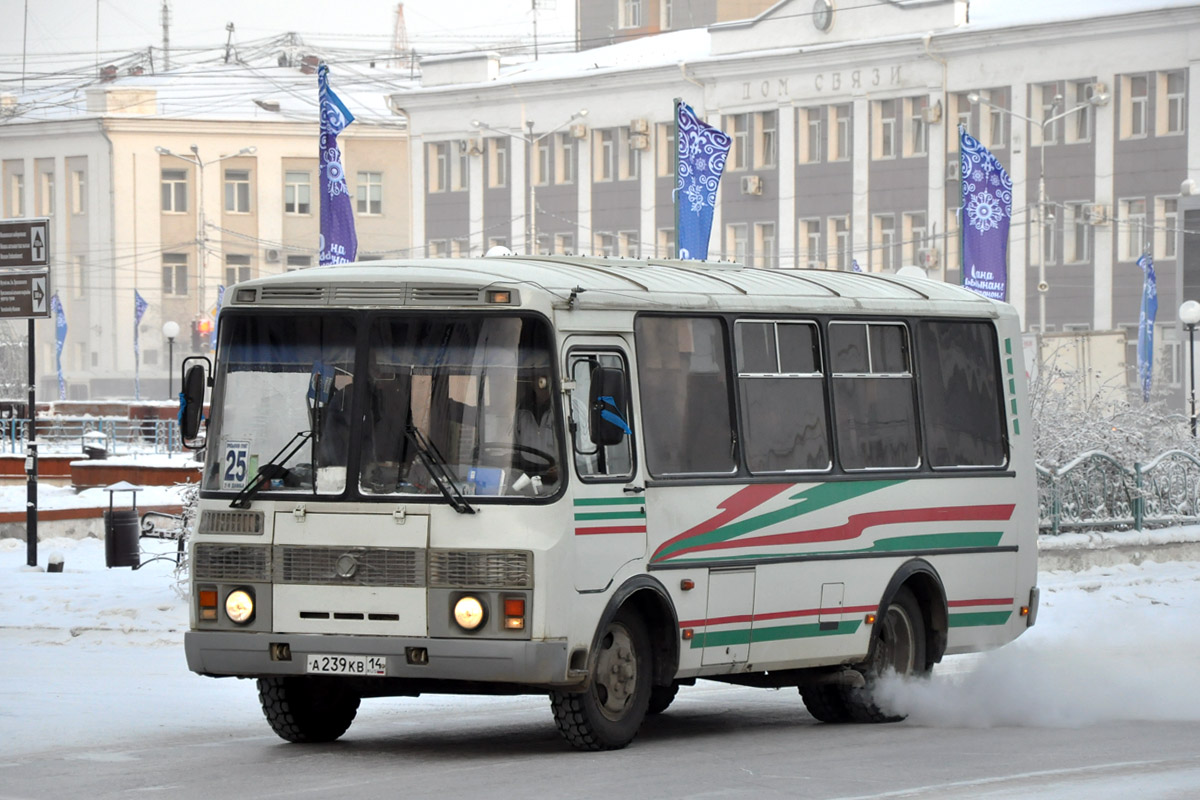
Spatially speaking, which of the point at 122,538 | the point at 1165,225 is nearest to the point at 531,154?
the point at 1165,225

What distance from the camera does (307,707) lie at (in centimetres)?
1245

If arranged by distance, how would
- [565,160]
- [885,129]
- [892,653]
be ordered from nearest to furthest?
[892,653]
[885,129]
[565,160]

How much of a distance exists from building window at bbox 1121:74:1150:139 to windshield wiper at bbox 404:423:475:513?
5816 centimetres

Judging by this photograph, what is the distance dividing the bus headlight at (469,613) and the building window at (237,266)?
307 feet

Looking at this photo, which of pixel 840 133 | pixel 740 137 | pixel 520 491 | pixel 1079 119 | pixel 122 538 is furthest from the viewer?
pixel 740 137

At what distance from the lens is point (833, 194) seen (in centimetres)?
7494

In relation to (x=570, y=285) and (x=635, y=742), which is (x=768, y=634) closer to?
(x=635, y=742)

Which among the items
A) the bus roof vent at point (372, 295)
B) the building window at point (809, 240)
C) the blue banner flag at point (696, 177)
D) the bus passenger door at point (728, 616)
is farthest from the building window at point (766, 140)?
the bus roof vent at point (372, 295)

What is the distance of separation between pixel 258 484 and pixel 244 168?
Answer: 9335 centimetres

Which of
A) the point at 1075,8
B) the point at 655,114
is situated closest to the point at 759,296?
the point at 1075,8

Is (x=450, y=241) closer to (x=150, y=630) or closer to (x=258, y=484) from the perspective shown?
(x=150, y=630)

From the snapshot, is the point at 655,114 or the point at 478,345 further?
the point at 655,114

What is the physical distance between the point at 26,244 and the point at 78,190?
265 feet

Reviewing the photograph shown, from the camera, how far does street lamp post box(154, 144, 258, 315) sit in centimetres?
9603
